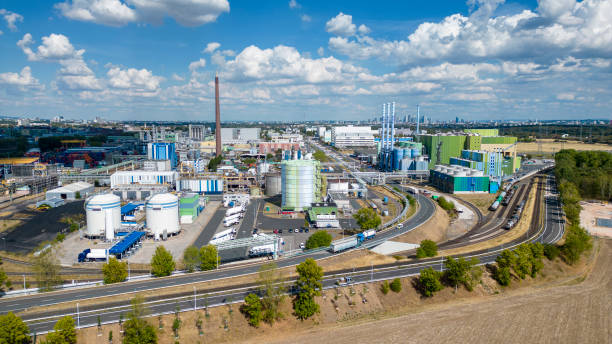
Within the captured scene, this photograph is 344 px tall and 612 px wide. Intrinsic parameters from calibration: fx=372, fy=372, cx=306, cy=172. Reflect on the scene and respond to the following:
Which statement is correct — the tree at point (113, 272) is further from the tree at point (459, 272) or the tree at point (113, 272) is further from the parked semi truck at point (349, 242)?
the tree at point (459, 272)

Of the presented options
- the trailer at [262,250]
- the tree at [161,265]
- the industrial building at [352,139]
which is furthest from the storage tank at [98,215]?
the industrial building at [352,139]

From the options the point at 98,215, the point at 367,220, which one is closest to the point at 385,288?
the point at 367,220

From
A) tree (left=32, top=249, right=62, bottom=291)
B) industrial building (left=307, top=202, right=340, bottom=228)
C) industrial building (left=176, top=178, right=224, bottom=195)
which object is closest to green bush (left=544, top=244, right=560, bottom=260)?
industrial building (left=307, top=202, right=340, bottom=228)

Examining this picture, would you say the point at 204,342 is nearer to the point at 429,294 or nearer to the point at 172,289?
the point at 172,289

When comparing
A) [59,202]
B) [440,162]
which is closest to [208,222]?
[59,202]

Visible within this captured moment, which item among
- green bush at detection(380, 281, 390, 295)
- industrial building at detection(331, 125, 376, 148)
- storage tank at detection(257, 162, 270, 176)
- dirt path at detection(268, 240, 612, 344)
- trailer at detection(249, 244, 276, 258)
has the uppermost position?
industrial building at detection(331, 125, 376, 148)

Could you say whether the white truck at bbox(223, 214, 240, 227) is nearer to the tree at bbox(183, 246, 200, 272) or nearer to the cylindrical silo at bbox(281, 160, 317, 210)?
the cylindrical silo at bbox(281, 160, 317, 210)

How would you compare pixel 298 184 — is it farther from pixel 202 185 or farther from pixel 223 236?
pixel 202 185
